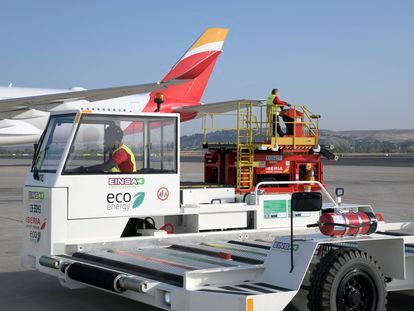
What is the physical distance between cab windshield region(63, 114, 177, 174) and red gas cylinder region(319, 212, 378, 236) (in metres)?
2.20

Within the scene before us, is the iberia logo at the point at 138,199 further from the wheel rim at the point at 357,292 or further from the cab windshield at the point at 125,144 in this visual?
the wheel rim at the point at 357,292

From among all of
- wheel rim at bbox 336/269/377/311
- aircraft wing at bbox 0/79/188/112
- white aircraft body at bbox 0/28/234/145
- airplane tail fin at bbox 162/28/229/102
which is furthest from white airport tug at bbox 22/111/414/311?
airplane tail fin at bbox 162/28/229/102

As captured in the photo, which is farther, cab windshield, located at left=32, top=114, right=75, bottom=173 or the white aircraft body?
the white aircraft body

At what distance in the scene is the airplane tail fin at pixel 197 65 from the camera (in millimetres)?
29969

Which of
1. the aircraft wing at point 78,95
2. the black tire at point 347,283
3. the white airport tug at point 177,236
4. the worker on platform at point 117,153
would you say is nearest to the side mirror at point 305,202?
the white airport tug at point 177,236

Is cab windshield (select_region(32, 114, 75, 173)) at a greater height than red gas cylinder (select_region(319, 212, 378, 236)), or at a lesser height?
greater

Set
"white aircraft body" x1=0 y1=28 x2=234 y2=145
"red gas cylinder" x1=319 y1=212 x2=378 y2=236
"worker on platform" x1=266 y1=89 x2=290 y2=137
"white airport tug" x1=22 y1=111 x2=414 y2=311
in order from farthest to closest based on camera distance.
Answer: "white aircraft body" x1=0 y1=28 x2=234 y2=145
"worker on platform" x1=266 y1=89 x2=290 y2=137
"red gas cylinder" x1=319 y1=212 x2=378 y2=236
"white airport tug" x1=22 y1=111 x2=414 y2=311

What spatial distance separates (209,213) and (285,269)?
92.3 inches

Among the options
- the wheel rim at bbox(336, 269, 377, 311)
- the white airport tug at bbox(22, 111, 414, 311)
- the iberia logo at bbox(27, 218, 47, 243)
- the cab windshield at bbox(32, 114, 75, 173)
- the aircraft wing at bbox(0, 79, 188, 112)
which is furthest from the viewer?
the aircraft wing at bbox(0, 79, 188, 112)

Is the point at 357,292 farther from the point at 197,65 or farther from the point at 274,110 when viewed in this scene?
the point at 197,65

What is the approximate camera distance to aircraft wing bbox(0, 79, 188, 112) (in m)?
20.8

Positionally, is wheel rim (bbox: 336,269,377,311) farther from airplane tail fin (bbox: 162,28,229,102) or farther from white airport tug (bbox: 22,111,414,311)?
airplane tail fin (bbox: 162,28,229,102)

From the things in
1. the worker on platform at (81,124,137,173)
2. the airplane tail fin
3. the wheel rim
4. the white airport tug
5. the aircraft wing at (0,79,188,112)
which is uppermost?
the airplane tail fin

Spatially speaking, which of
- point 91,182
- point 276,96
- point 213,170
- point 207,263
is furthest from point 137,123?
point 276,96
